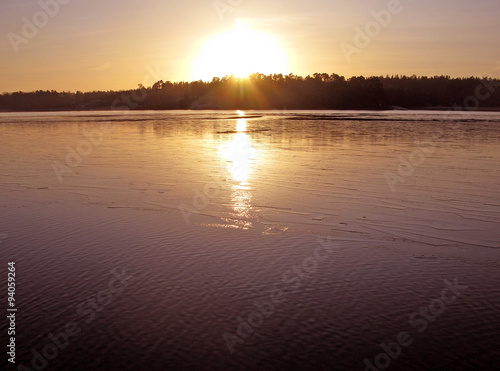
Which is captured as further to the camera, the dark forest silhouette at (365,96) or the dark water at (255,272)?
the dark forest silhouette at (365,96)

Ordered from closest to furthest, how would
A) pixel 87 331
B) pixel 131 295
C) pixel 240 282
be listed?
pixel 87 331, pixel 131 295, pixel 240 282

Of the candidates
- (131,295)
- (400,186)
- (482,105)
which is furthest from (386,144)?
(482,105)

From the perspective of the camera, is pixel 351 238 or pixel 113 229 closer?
pixel 351 238

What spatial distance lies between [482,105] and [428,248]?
166 meters

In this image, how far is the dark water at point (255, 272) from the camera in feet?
19.0

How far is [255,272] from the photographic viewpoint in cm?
827

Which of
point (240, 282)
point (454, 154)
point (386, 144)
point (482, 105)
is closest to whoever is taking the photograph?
point (240, 282)

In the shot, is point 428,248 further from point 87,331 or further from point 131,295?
point 87,331

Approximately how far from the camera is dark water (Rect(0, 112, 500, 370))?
5.80 metres

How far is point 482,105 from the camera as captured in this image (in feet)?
511

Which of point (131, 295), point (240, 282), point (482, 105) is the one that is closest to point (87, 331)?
point (131, 295)

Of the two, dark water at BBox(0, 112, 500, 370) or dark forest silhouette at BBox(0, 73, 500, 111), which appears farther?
dark forest silhouette at BBox(0, 73, 500, 111)

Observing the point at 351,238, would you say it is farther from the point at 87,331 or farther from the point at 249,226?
the point at 87,331

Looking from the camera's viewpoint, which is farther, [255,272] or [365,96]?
[365,96]
